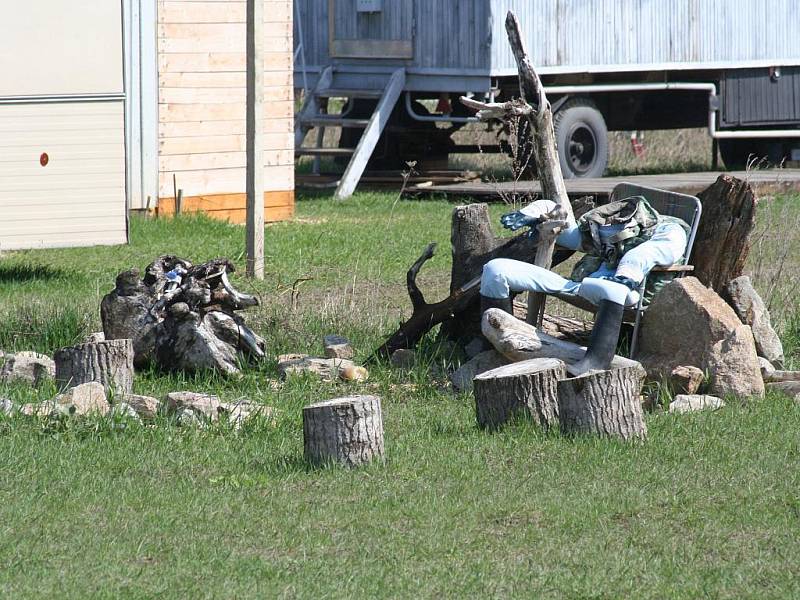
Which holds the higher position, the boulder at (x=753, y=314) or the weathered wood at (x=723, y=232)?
the weathered wood at (x=723, y=232)

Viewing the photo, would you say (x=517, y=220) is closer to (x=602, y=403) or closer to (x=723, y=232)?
(x=723, y=232)

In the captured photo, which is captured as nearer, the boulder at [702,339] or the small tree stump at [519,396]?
the small tree stump at [519,396]

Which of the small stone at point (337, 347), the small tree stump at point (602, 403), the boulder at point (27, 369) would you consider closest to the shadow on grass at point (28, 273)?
the boulder at point (27, 369)

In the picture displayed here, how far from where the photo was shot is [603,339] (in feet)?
22.5

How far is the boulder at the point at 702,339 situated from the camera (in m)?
7.04

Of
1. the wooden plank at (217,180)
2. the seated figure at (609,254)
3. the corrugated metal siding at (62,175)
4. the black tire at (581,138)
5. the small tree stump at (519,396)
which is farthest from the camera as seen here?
the black tire at (581,138)

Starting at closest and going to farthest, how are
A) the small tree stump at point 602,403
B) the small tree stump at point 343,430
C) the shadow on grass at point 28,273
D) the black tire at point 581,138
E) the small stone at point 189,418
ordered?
1. the small tree stump at point 343,430
2. the small tree stump at point 602,403
3. the small stone at point 189,418
4. the shadow on grass at point 28,273
5. the black tire at point 581,138

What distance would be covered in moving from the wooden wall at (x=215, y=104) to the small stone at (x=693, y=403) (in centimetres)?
813

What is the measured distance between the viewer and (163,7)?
537 inches

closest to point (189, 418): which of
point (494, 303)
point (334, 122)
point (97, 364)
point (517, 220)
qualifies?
point (97, 364)

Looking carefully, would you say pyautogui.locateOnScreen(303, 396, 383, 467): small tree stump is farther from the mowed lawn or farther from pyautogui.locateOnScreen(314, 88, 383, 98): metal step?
pyautogui.locateOnScreen(314, 88, 383, 98): metal step

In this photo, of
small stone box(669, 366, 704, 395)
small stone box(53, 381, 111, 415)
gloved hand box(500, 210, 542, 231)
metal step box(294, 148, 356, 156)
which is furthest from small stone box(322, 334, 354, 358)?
metal step box(294, 148, 356, 156)

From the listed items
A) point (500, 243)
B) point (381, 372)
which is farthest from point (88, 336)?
point (500, 243)

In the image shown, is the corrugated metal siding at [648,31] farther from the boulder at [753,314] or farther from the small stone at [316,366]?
the small stone at [316,366]
